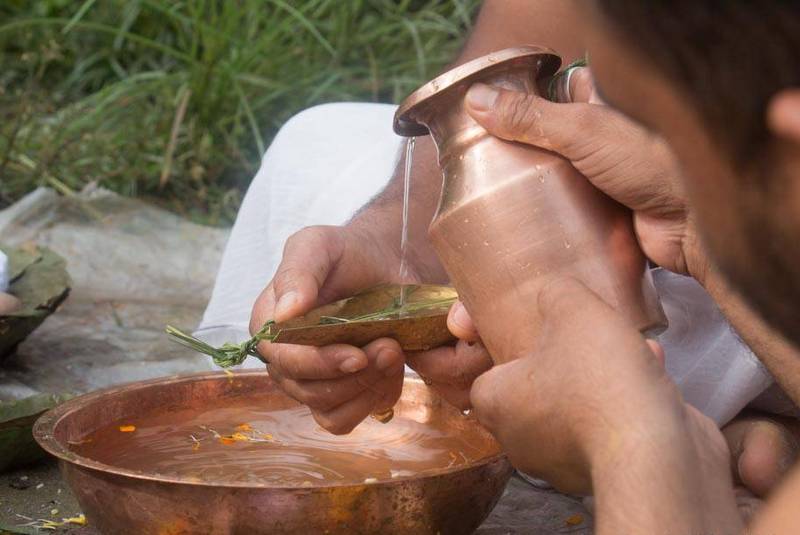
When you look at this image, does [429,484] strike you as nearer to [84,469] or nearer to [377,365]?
[377,365]

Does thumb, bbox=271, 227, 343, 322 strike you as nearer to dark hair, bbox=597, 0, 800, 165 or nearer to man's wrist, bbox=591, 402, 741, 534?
man's wrist, bbox=591, 402, 741, 534

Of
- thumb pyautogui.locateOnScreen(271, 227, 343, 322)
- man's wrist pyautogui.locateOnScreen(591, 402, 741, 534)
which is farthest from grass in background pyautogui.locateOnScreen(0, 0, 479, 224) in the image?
man's wrist pyautogui.locateOnScreen(591, 402, 741, 534)

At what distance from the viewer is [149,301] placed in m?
4.79

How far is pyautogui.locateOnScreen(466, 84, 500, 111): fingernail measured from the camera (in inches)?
80.5

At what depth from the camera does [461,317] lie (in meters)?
2.26

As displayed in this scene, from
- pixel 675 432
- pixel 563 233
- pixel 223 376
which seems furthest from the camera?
pixel 223 376

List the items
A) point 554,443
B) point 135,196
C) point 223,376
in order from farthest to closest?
point 135,196, point 223,376, point 554,443

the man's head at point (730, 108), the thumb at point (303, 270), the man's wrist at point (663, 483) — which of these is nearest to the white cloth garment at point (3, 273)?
the thumb at point (303, 270)

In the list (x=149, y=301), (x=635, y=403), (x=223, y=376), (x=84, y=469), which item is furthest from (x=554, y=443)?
(x=149, y=301)

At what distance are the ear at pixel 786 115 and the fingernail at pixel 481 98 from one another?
94 centimetres

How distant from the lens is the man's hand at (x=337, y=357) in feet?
8.09

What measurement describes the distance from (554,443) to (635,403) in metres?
0.20

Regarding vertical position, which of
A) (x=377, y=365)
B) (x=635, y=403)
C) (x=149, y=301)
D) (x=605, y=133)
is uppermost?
(x=605, y=133)

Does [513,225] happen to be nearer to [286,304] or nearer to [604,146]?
[604,146]
